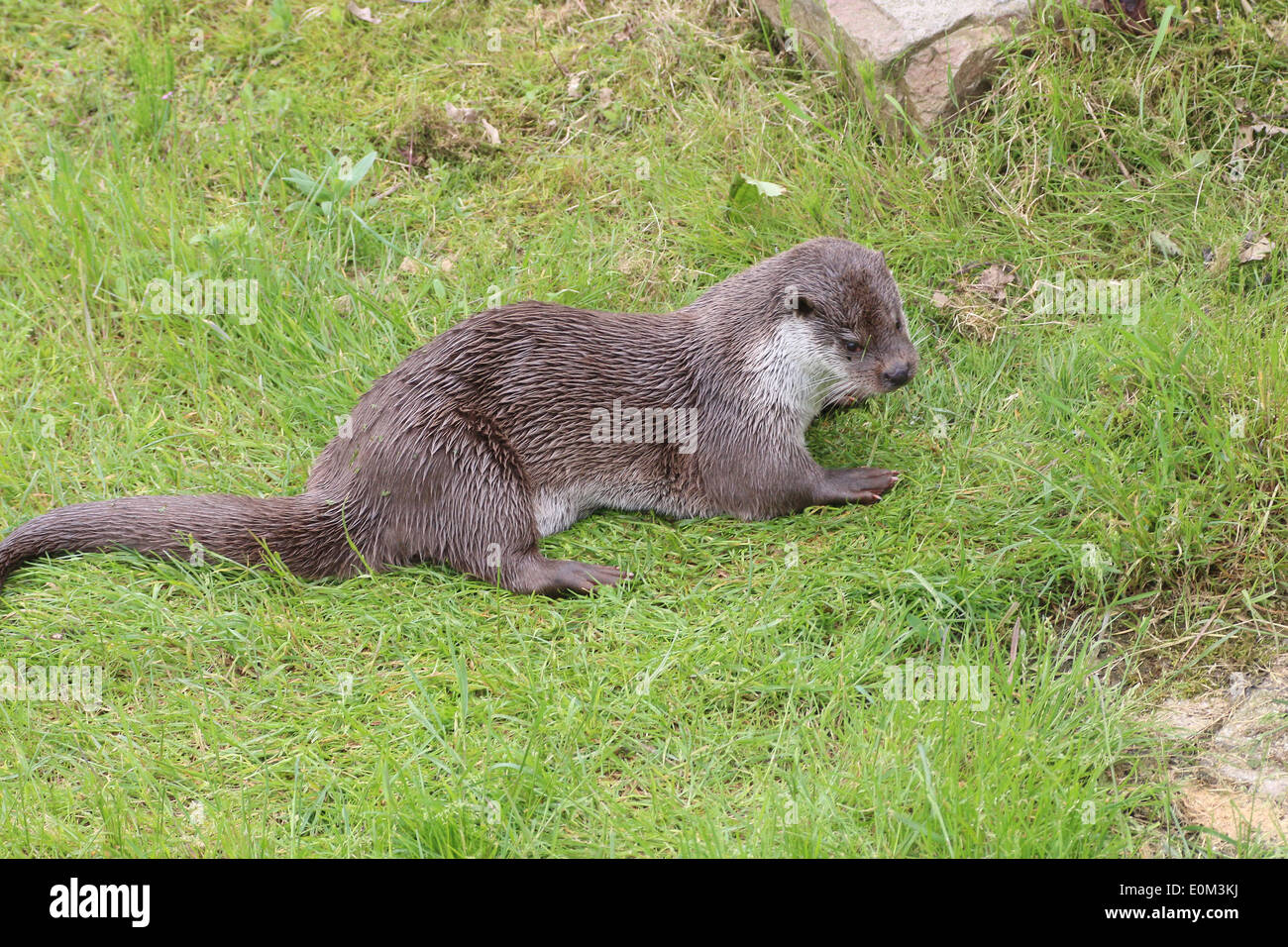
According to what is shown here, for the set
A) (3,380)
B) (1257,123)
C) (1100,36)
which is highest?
(1100,36)

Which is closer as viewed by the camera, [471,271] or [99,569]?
[99,569]

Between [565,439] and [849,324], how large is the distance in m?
0.83

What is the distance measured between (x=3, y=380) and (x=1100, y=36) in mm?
A: 3623

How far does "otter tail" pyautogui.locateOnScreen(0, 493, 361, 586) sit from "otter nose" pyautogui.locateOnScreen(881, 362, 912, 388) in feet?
4.86

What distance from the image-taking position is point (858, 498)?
3.29m

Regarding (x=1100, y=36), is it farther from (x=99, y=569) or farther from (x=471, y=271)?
(x=99, y=569)

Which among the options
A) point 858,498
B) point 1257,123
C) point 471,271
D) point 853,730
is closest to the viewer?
point 853,730

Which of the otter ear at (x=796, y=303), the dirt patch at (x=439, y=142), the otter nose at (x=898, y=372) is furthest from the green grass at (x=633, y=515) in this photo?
the otter ear at (x=796, y=303)

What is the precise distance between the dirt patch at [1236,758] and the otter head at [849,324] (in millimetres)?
1123

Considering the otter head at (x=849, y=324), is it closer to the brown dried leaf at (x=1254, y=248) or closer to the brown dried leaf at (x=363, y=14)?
the brown dried leaf at (x=1254, y=248)

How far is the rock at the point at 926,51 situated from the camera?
12.8ft
